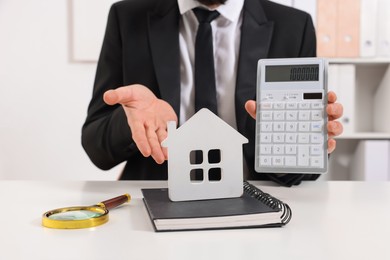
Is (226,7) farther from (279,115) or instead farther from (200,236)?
(200,236)

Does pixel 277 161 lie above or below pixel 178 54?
below

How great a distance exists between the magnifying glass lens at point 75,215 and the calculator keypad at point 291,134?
0.30 meters

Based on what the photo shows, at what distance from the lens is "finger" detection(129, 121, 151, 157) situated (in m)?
0.70

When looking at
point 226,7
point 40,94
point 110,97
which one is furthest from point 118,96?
point 40,94

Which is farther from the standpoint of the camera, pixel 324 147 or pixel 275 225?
pixel 324 147

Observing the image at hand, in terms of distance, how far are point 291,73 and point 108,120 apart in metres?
0.44

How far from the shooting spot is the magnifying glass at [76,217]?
54cm

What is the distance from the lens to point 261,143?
29.9 inches

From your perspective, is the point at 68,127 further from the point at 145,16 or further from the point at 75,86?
the point at 145,16

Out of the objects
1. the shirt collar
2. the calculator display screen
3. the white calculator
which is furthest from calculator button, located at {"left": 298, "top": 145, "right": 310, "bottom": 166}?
the shirt collar

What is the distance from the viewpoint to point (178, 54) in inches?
43.1

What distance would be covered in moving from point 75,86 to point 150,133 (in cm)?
136

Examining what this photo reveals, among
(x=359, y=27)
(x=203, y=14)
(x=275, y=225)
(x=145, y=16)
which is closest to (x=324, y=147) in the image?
(x=275, y=225)

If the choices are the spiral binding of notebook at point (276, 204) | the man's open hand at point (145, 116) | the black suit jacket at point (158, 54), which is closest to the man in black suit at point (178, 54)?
the black suit jacket at point (158, 54)
